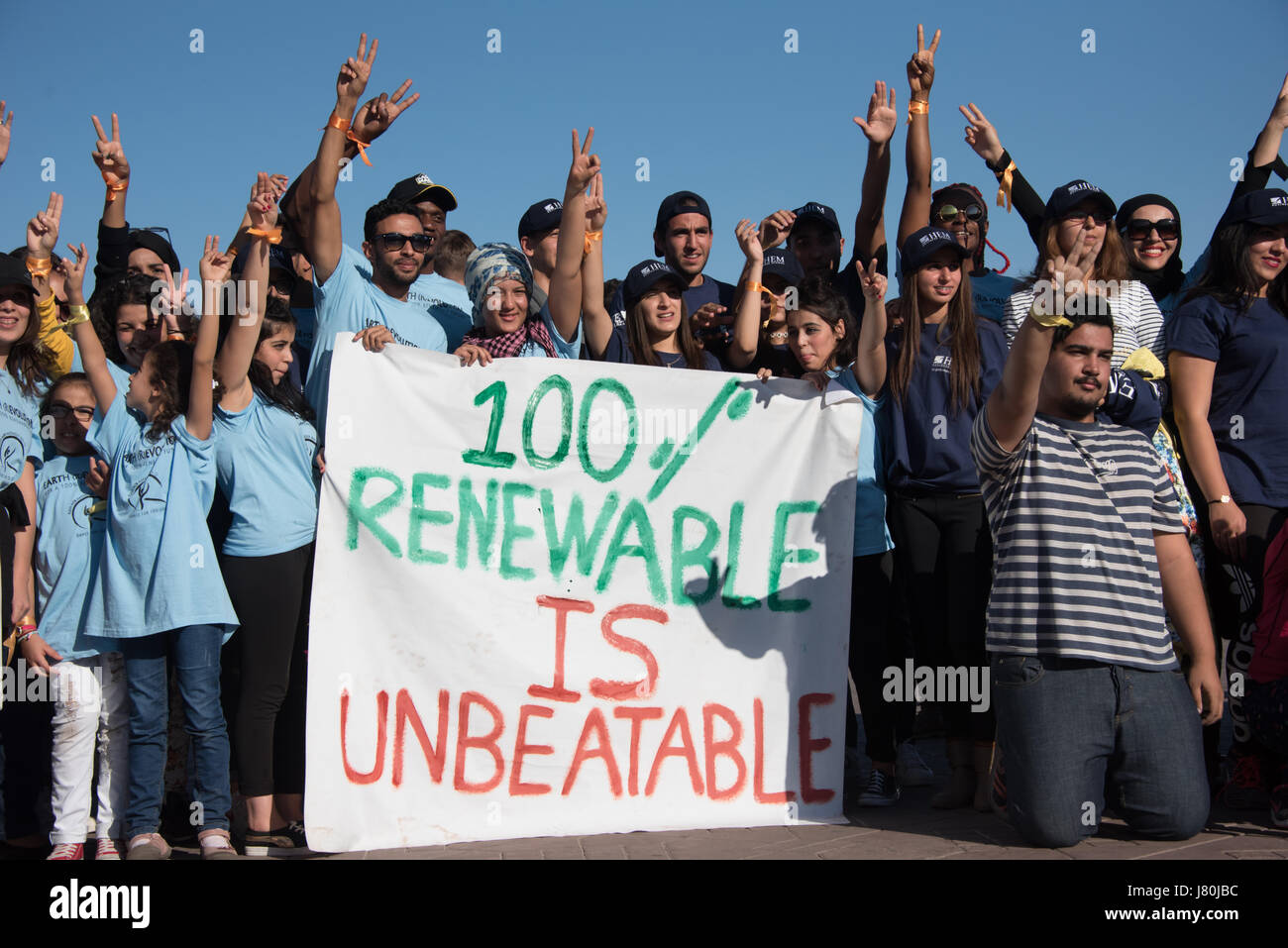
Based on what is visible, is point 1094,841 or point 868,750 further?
point 868,750

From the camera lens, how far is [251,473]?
4965mm

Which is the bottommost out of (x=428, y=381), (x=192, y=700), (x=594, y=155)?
(x=192, y=700)

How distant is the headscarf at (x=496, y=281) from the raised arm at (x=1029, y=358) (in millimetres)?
2134

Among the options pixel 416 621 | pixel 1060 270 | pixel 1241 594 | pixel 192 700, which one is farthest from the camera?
pixel 1241 594

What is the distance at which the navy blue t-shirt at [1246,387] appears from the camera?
5531 mm

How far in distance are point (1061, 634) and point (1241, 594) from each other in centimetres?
135

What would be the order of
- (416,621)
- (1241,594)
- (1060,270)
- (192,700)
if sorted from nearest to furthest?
(1060,270) < (192,700) < (416,621) < (1241,594)

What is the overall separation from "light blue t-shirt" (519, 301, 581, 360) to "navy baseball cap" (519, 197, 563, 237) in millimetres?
761

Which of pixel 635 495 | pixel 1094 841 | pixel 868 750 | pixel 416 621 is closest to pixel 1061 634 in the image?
pixel 1094 841

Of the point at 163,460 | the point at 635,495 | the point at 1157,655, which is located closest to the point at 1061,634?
the point at 1157,655

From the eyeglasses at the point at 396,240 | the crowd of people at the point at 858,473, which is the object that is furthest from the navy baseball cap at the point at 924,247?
the eyeglasses at the point at 396,240

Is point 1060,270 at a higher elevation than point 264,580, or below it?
higher

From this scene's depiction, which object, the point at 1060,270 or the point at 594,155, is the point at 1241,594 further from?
the point at 594,155

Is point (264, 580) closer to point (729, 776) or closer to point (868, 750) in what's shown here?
point (729, 776)
